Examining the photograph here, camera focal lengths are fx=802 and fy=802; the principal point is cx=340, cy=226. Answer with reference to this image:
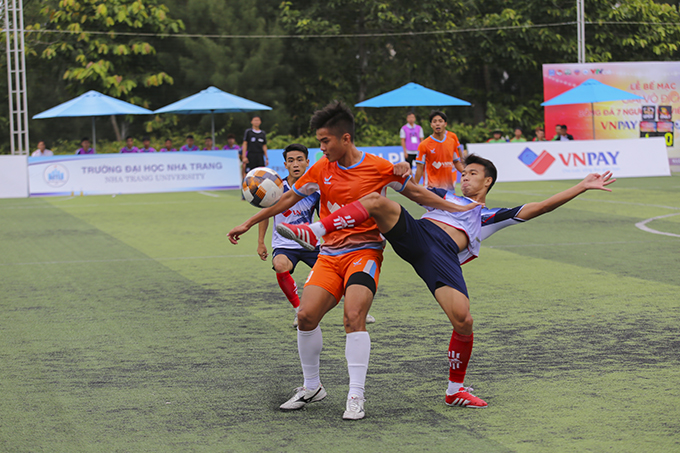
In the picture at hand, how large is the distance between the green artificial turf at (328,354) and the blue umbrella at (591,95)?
14.0 metres

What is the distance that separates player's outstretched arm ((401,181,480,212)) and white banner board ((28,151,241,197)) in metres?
18.5

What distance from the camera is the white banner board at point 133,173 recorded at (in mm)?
21969

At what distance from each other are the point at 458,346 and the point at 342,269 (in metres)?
0.83

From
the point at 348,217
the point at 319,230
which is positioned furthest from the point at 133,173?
Result: the point at 348,217

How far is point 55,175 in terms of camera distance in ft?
72.1

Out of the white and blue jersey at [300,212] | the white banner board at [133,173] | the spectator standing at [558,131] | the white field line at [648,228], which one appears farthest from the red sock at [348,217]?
the spectator standing at [558,131]

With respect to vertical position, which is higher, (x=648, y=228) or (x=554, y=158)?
(x=554, y=158)

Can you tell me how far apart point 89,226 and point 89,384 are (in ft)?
33.6

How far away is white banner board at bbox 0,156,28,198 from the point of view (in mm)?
21922

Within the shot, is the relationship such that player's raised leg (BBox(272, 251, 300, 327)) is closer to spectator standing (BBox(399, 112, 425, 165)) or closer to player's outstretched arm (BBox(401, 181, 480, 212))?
player's outstretched arm (BBox(401, 181, 480, 212))

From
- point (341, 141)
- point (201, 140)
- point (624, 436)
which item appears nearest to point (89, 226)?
point (341, 141)

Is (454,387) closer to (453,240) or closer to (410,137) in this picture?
(453,240)

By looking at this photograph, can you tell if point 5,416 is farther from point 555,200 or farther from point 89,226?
point 89,226

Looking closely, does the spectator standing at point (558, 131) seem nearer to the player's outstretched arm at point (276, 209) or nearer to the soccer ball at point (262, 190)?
the soccer ball at point (262, 190)
